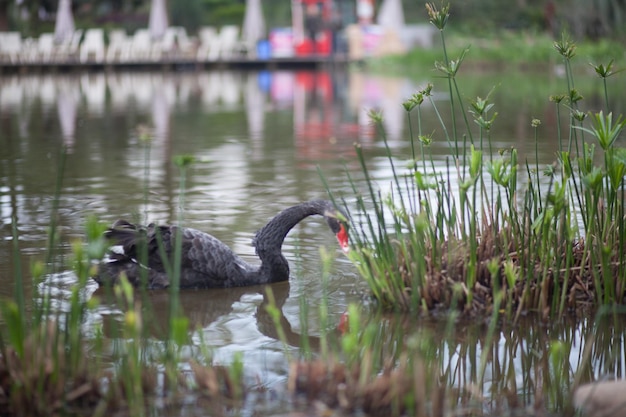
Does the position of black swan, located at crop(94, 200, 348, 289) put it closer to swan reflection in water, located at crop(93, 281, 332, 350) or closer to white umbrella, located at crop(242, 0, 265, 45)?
swan reflection in water, located at crop(93, 281, 332, 350)

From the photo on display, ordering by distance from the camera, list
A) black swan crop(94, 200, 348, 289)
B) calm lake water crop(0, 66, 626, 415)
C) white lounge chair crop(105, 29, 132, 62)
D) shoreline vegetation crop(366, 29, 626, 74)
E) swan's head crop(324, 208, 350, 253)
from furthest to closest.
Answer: white lounge chair crop(105, 29, 132, 62), shoreline vegetation crop(366, 29, 626, 74), black swan crop(94, 200, 348, 289), swan's head crop(324, 208, 350, 253), calm lake water crop(0, 66, 626, 415)

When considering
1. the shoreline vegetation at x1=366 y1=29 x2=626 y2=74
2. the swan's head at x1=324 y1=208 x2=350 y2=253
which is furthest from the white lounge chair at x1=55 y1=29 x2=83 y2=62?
the swan's head at x1=324 y1=208 x2=350 y2=253

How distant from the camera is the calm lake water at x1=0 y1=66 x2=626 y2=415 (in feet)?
14.4

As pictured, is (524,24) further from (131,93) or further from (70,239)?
(70,239)

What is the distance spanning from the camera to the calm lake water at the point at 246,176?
438 cm

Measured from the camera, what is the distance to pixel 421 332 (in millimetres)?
4547

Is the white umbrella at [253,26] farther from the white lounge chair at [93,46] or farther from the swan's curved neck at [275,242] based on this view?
the swan's curved neck at [275,242]

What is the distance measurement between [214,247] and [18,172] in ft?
17.3

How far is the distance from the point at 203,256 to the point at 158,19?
31.7m

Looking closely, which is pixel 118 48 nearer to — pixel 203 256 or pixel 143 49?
pixel 143 49

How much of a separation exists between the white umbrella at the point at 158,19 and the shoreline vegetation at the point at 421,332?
3119 cm

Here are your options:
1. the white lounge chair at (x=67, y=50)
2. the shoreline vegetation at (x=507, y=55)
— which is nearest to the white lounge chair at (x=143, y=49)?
the white lounge chair at (x=67, y=50)

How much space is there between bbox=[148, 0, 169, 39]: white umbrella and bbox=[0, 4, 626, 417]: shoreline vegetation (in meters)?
31.2

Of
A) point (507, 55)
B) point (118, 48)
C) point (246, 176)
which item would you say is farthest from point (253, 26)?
point (246, 176)
